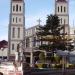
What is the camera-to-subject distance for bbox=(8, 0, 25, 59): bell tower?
11188cm

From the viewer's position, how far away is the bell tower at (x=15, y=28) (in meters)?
112

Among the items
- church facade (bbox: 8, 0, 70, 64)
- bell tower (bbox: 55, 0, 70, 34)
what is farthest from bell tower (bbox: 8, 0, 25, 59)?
bell tower (bbox: 55, 0, 70, 34)

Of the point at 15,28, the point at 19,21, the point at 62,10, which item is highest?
the point at 62,10

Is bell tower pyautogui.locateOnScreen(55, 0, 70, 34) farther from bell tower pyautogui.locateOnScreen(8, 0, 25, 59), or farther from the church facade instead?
bell tower pyautogui.locateOnScreen(8, 0, 25, 59)

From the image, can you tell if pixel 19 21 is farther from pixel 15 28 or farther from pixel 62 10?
pixel 62 10

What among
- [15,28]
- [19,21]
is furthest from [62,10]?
[15,28]

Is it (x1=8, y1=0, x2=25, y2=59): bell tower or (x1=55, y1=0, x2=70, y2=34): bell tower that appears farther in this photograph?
(x1=55, y1=0, x2=70, y2=34): bell tower

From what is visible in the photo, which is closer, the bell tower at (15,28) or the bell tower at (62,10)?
the bell tower at (15,28)

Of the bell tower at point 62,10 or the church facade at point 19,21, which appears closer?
the church facade at point 19,21

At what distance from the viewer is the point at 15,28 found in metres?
112

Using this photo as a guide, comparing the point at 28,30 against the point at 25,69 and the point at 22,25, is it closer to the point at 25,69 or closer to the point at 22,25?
the point at 22,25

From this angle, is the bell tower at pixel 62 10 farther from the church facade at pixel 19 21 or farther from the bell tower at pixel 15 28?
the bell tower at pixel 15 28

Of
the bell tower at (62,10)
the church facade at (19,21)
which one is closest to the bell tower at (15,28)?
the church facade at (19,21)

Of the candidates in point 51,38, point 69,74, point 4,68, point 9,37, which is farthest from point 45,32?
point 9,37
